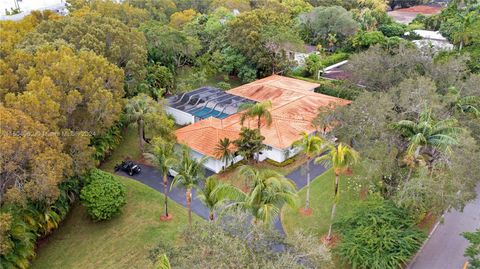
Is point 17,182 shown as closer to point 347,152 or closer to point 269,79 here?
point 347,152

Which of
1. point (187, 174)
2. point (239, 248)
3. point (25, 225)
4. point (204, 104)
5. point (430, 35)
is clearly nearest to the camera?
point (239, 248)

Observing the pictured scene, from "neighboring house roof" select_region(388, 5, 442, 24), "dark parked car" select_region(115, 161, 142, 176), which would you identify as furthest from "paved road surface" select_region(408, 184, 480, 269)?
"neighboring house roof" select_region(388, 5, 442, 24)

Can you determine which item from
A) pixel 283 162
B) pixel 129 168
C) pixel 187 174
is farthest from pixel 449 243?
pixel 129 168

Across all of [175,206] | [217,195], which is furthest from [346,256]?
[175,206]

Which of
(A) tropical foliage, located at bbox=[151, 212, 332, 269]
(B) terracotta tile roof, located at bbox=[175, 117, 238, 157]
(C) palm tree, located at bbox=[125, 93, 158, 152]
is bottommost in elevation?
(B) terracotta tile roof, located at bbox=[175, 117, 238, 157]

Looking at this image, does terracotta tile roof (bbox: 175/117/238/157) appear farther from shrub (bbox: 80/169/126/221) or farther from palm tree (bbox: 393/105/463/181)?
palm tree (bbox: 393/105/463/181)

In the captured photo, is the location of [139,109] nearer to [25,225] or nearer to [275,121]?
[275,121]

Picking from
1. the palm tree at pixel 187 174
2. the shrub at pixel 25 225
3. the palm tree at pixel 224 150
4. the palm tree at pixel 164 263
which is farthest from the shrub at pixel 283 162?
the palm tree at pixel 164 263
